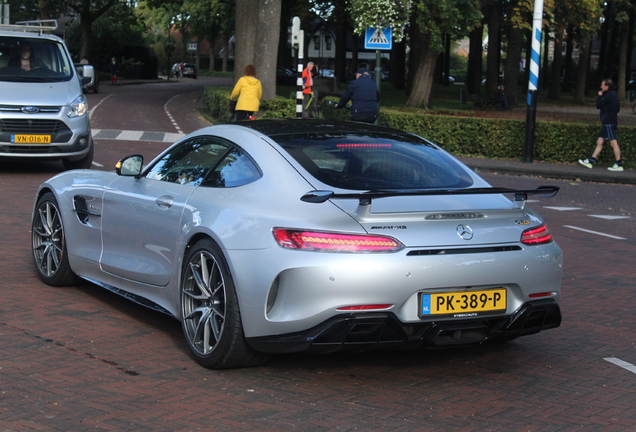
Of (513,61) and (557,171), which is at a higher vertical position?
(513,61)

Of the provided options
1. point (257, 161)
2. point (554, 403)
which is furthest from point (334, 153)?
point (554, 403)

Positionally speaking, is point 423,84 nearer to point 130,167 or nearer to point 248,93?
point 248,93

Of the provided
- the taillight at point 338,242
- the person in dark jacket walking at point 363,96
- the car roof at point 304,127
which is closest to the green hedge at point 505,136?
the person in dark jacket walking at point 363,96

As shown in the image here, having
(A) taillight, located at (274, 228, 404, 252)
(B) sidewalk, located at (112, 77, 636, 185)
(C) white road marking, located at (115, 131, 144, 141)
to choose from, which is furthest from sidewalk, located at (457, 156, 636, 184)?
(A) taillight, located at (274, 228, 404, 252)

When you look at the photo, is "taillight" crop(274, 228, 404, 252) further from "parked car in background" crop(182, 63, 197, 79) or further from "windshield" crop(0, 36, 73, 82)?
"parked car in background" crop(182, 63, 197, 79)

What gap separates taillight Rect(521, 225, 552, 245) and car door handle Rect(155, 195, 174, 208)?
6.82 feet

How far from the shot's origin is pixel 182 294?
5.05 metres

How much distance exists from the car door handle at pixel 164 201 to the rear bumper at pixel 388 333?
3.83 feet

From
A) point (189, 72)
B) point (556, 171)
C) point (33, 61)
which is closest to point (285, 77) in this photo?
point (189, 72)

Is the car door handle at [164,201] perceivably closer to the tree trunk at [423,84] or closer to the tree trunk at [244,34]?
the tree trunk at [244,34]

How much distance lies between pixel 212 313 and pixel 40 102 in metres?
9.00

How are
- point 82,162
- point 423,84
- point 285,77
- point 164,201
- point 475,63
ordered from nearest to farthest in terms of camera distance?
point 164,201 → point 82,162 → point 423,84 → point 475,63 → point 285,77

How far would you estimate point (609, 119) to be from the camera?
18406 mm

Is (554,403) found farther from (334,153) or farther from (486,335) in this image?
(334,153)
